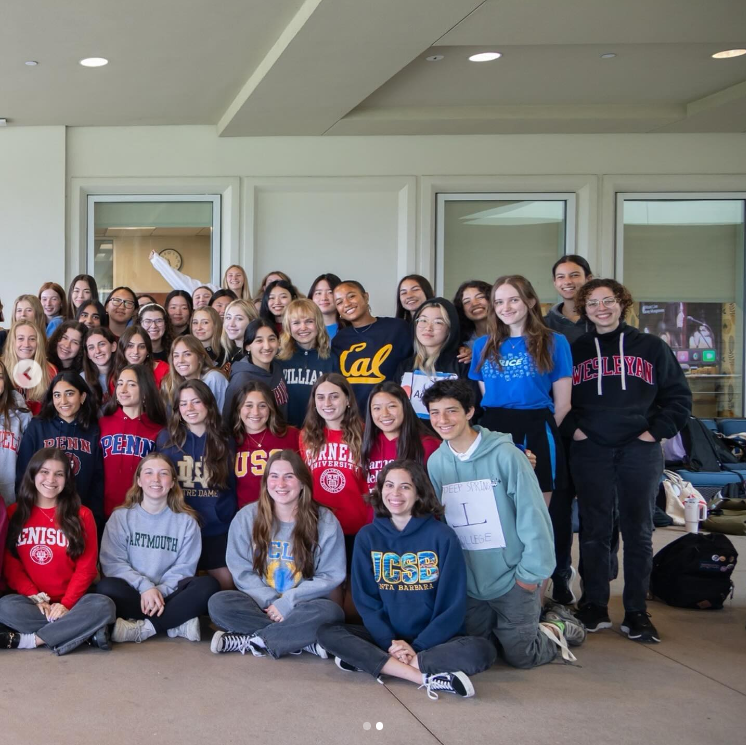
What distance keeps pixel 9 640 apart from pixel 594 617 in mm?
2500

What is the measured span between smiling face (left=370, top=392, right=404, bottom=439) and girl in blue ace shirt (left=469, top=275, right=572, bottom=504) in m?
0.43

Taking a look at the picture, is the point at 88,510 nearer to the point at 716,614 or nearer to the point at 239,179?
the point at 716,614

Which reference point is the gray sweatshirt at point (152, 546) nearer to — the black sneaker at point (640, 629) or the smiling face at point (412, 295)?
the smiling face at point (412, 295)

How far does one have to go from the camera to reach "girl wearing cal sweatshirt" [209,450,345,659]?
11.1 feet

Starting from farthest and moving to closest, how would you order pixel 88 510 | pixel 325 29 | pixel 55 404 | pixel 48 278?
pixel 48 278 < pixel 325 29 < pixel 55 404 < pixel 88 510

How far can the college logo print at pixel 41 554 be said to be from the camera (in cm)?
351

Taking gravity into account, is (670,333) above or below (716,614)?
above

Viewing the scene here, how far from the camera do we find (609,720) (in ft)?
8.88

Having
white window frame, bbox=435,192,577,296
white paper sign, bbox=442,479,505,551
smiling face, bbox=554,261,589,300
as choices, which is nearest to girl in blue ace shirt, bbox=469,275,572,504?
white paper sign, bbox=442,479,505,551

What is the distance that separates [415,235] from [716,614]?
4161mm

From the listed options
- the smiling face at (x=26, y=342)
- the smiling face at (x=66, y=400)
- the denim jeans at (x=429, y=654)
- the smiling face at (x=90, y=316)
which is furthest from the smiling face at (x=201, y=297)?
the denim jeans at (x=429, y=654)

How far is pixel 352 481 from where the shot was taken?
379cm

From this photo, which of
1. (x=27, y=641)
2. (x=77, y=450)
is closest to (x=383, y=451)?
(x=77, y=450)

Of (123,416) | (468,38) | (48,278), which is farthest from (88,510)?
(48,278)
